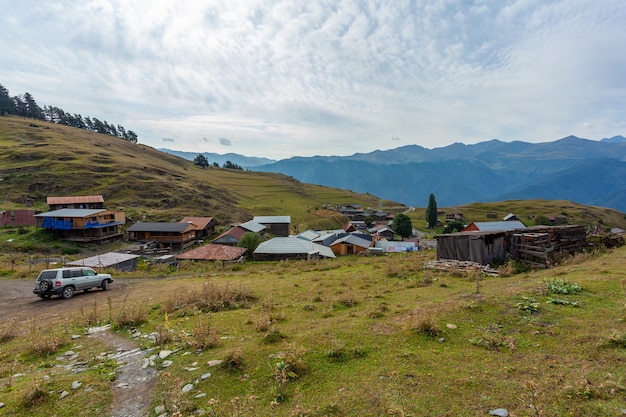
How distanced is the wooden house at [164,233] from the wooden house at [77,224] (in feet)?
15.5

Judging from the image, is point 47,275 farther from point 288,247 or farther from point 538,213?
point 538,213

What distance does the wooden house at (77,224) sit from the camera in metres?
53.6

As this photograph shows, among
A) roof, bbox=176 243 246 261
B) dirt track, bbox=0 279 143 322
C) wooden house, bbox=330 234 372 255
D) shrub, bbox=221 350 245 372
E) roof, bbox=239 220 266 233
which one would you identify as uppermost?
shrub, bbox=221 350 245 372

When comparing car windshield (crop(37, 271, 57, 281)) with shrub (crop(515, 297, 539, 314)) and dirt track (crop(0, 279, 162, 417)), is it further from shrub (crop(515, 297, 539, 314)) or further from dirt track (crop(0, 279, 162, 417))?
shrub (crop(515, 297, 539, 314))

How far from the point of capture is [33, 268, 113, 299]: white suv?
20.0 metres

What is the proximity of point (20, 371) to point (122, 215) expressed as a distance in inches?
2443

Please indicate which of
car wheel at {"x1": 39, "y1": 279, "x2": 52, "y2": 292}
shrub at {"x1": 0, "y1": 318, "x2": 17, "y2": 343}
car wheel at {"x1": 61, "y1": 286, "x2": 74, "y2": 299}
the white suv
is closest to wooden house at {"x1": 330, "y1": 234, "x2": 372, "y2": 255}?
the white suv

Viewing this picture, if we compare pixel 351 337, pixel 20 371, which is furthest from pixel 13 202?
pixel 351 337

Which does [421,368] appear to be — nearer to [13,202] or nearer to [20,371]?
[20,371]

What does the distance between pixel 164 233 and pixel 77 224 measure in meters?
14.2

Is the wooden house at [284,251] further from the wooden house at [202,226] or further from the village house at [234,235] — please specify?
the wooden house at [202,226]

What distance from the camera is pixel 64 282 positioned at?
2059 cm

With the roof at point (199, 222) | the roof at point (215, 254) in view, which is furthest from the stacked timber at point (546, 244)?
the roof at point (199, 222)

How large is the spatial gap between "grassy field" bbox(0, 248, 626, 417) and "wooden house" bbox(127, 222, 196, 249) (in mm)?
48015
